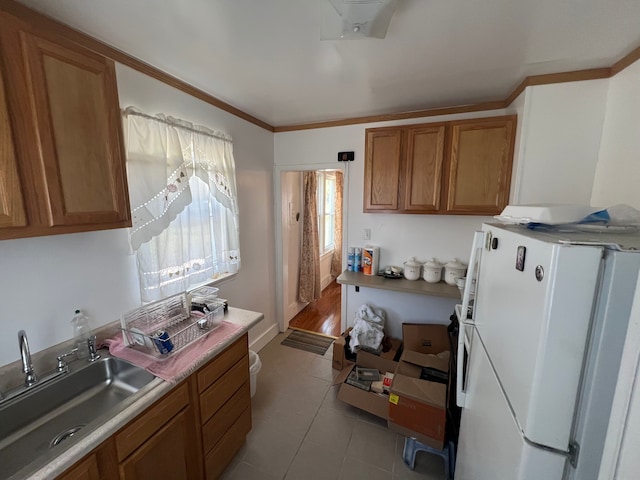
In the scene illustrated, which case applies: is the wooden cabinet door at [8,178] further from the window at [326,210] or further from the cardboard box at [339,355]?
the window at [326,210]

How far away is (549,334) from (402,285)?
1737 millimetres

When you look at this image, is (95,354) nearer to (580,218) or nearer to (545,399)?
(545,399)

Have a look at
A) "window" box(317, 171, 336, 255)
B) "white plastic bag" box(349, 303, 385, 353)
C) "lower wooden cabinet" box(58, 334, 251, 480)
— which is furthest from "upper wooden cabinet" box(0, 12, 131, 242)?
"window" box(317, 171, 336, 255)

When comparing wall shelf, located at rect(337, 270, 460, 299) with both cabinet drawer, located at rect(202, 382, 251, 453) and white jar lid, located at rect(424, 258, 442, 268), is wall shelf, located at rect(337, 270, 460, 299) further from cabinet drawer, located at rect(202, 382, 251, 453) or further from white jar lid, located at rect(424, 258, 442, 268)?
cabinet drawer, located at rect(202, 382, 251, 453)

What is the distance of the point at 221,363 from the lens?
144cm

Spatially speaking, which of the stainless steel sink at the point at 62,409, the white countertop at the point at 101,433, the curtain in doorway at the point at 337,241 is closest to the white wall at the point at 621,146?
the white countertop at the point at 101,433

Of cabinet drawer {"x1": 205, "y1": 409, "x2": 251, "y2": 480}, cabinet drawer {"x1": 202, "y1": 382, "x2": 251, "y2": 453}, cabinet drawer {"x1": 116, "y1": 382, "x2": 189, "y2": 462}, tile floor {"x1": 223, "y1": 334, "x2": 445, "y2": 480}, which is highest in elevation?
cabinet drawer {"x1": 116, "y1": 382, "x2": 189, "y2": 462}

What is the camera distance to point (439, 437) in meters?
1.57

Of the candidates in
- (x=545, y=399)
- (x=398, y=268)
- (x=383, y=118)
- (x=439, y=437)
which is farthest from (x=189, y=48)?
(x=439, y=437)

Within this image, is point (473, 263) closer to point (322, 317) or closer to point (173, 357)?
point (173, 357)

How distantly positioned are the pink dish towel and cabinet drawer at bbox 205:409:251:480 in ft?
1.98

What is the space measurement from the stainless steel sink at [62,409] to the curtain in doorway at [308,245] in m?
2.51

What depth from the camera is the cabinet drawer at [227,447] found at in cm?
143

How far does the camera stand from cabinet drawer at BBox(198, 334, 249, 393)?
1.32 meters
